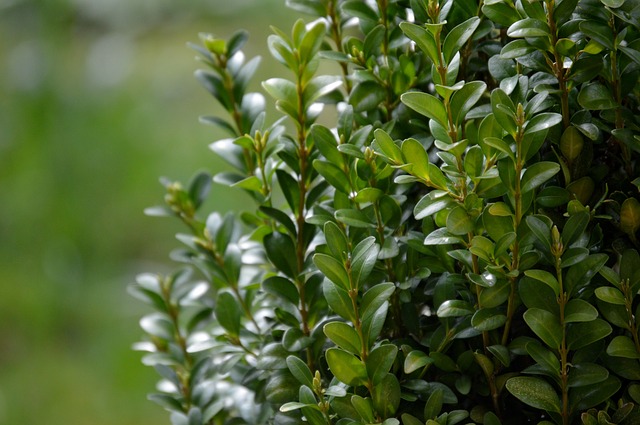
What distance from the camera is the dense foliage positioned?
0.51 metres

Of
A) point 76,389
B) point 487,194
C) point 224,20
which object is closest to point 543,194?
point 487,194

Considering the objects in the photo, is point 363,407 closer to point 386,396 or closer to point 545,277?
point 386,396

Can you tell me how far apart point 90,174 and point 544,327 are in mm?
1751

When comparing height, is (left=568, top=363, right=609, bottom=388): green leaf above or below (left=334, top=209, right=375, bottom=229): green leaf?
below

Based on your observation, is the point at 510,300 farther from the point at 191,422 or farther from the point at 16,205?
the point at 16,205

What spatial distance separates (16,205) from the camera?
80.6 inches

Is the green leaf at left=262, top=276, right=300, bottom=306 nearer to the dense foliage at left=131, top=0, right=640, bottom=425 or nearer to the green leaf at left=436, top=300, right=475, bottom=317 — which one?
the dense foliage at left=131, top=0, right=640, bottom=425

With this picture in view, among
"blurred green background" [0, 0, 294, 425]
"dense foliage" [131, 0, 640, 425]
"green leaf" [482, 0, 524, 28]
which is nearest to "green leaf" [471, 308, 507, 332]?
"dense foliage" [131, 0, 640, 425]

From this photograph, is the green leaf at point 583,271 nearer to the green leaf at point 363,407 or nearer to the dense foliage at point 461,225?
the dense foliage at point 461,225

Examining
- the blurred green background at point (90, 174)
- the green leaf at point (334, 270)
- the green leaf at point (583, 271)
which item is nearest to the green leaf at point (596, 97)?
the green leaf at point (583, 271)

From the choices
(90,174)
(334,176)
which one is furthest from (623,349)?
(90,174)

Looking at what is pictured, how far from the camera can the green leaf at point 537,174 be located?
490 millimetres

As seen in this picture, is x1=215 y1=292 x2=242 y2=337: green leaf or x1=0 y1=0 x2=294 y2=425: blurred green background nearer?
x1=215 y1=292 x2=242 y2=337: green leaf

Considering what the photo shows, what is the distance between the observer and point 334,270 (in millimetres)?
523
